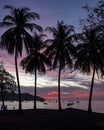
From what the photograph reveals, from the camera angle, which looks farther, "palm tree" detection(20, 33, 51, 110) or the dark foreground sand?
"palm tree" detection(20, 33, 51, 110)

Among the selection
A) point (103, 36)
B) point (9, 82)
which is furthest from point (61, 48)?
point (103, 36)

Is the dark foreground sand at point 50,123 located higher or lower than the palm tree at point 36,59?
lower

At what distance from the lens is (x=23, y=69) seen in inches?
2581

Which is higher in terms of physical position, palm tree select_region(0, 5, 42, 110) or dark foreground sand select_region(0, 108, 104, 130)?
palm tree select_region(0, 5, 42, 110)

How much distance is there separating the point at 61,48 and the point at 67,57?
1939 mm

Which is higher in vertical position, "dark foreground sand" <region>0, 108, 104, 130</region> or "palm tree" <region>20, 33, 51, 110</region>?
"palm tree" <region>20, 33, 51, 110</region>

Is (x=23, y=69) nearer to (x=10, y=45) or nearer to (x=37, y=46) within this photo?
(x=37, y=46)

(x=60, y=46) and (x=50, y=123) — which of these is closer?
(x=50, y=123)

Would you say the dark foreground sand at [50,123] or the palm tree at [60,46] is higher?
the palm tree at [60,46]

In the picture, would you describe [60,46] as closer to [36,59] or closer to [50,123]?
[36,59]

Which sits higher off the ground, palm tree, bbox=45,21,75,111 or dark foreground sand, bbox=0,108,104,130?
palm tree, bbox=45,21,75,111

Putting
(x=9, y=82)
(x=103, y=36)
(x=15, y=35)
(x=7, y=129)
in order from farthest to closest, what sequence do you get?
(x=9, y=82)
(x=15, y=35)
(x=7, y=129)
(x=103, y=36)

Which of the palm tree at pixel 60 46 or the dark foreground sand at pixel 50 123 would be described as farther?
the palm tree at pixel 60 46

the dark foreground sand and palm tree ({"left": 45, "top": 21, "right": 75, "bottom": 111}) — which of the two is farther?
palm tree ({"left": 45, "top": 21, "right": 75, "bottom": 111})
